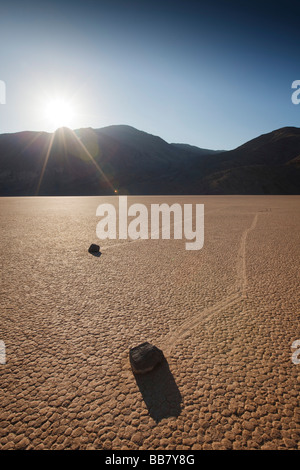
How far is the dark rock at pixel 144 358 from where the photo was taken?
84.5 inches

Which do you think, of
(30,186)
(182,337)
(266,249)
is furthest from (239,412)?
(30,186)

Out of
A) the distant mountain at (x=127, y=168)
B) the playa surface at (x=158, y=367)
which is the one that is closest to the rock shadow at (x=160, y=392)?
the playa surface at (x=158, y=367)

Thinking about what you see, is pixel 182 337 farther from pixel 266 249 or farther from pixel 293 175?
pixel 293 175

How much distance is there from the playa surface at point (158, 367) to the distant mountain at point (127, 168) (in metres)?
52.6

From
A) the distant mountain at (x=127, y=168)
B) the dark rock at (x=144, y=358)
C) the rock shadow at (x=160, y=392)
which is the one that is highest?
the distant mountain at (x=127, y=168)

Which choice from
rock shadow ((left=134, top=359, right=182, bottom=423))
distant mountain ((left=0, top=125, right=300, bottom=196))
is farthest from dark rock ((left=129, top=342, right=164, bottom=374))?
distant mountain ((left=0, top=125, right=300, bottom=196))

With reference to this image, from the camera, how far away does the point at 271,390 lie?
6.50ft

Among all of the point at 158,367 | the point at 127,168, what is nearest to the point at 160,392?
the point at 158,367

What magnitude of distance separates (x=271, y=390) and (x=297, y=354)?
2.18 ft

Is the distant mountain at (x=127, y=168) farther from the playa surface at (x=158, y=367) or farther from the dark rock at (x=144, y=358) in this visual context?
the dark rock at (x=144, y=358)

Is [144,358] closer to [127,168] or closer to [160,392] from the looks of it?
[160,392]

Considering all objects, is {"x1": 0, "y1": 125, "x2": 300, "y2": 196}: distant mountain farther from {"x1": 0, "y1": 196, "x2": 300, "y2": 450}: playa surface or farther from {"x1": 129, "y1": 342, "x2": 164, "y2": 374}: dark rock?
{"x1": 129, "y1": 342, "x2": 164, "y2": 374}: dark rock

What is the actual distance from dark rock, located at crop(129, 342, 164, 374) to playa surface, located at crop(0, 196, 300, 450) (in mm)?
76

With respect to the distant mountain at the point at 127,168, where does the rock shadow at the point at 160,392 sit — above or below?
below
